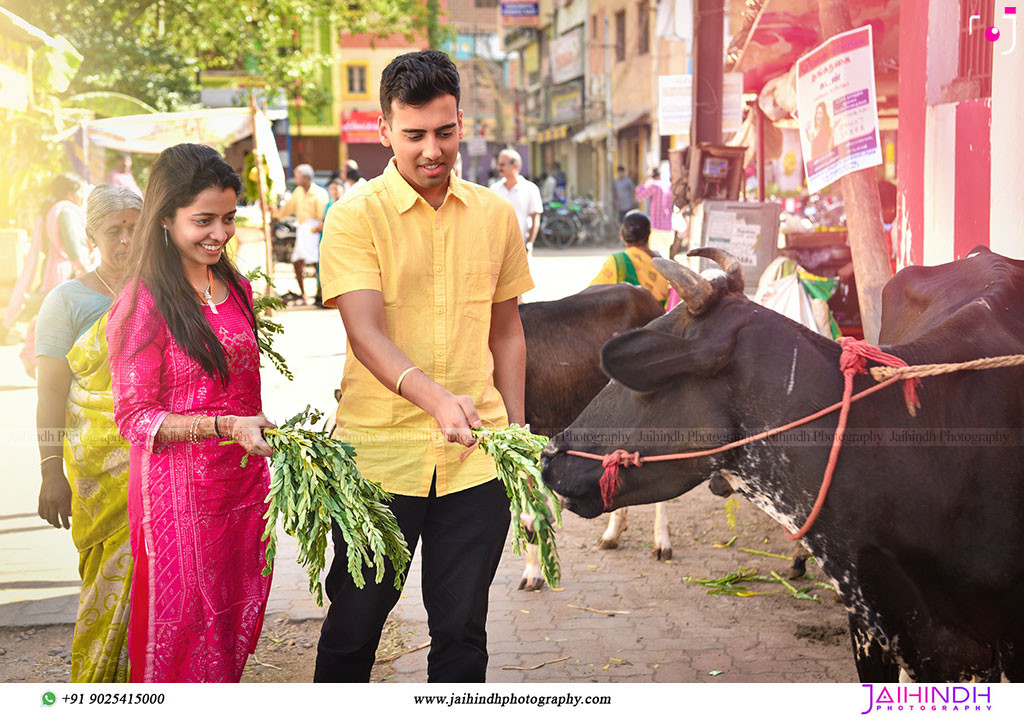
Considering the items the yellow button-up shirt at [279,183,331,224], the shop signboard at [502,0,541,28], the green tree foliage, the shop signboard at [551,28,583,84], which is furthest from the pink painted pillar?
the shop signboard at [502,0,541,28]

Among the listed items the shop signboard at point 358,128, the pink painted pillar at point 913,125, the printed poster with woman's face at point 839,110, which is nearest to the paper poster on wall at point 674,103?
the printed poster with woman's face at point 839,110

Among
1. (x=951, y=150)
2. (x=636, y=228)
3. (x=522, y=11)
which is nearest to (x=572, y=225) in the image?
(x=636, y=228)

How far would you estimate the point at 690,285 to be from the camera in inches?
101

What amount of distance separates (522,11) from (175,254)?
136 ft

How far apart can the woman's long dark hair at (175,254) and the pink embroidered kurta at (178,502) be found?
0.03m

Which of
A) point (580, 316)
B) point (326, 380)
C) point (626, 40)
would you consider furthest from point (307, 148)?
point (580, 316)

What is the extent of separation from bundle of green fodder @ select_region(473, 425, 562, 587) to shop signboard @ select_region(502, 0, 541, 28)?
136 ft

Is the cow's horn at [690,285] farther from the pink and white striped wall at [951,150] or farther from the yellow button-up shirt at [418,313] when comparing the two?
the pink and white striped wall at [951,150]

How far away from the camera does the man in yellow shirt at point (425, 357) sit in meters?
2.57

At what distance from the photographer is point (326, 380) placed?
363 inches

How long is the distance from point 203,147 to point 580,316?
98.8 inches

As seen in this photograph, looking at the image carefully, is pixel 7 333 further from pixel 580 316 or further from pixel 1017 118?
pixel 1017 118

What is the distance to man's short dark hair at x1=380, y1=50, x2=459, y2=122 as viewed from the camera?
2.49 metres
